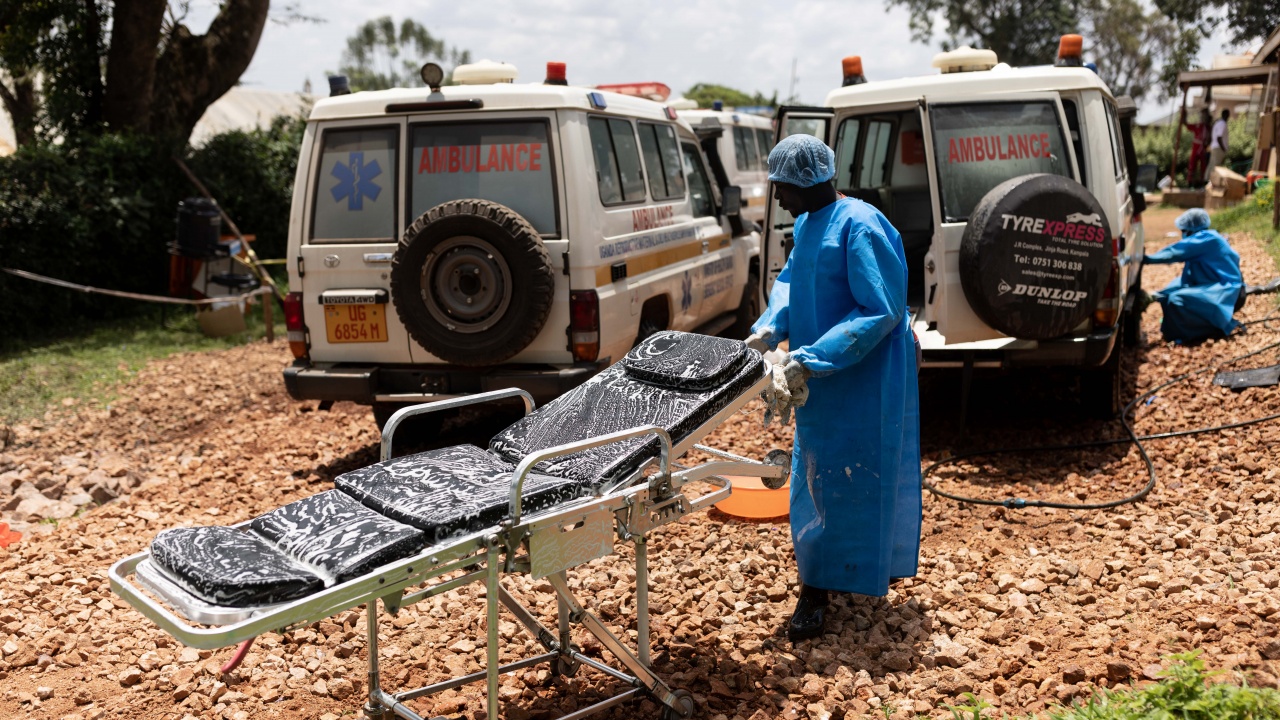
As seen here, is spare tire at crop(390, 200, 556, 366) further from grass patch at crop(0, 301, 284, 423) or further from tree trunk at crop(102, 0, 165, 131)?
tree trunk at crop(102, 0, 165, 131)

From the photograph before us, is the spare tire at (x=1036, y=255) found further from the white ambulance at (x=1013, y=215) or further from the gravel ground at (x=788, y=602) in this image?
the gravel ground at (x=788, y=602)

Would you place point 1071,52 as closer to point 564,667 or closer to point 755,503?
point 755,503

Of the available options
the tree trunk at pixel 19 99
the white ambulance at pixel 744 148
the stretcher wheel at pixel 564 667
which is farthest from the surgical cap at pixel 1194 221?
the tree trunk at pixel 19 99

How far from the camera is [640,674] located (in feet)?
11.2

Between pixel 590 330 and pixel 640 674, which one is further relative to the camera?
pixel 590 330

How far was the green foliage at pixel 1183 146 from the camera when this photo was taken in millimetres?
26078

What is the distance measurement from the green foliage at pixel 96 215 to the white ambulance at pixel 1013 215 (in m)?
8.36

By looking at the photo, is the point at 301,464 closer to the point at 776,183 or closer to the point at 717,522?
the point at 717,522

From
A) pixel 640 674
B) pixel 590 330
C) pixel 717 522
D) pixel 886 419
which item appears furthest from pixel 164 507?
pixel 886 419

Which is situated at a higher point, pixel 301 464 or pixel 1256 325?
pixel 1256 325

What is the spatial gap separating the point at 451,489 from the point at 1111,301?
4527 mm

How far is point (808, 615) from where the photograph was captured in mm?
4145

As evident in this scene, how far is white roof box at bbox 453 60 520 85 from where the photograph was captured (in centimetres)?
652

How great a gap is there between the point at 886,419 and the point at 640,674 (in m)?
1.32
